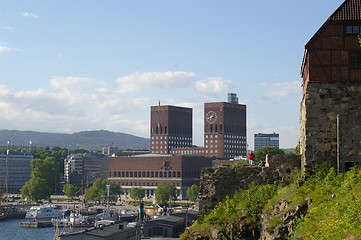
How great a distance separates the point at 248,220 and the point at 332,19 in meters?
13.3

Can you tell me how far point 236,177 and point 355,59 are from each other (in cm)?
1038

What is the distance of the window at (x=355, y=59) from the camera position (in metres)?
39.9

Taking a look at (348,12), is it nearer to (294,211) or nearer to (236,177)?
(236,177)

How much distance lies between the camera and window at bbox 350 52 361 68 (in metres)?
39.9

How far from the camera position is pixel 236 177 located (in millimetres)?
41812

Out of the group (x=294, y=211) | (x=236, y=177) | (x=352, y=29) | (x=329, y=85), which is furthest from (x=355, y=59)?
(x=294, y=211)

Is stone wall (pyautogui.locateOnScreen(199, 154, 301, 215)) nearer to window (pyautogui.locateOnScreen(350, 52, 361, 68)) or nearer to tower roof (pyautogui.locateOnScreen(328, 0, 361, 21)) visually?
window (pyautogui.locateOnScreen(350, 52, 361, 68))

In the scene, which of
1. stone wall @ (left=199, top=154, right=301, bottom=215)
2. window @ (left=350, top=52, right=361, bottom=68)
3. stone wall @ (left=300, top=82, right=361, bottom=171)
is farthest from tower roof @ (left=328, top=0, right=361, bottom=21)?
stone wall @ (left=199, top=154, right=301, bottom=215)

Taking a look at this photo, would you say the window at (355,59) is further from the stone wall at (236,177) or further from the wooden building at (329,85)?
the stone wall at (236,177)

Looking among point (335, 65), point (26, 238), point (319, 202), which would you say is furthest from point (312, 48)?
point (26, 238)

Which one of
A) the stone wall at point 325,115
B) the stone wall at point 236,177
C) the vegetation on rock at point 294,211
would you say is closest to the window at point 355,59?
the stone wall at point 325,115

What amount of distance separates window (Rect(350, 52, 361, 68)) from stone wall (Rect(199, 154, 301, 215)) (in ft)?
21.8

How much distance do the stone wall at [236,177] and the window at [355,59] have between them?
663 cm

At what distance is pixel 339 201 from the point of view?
33.6 meters
